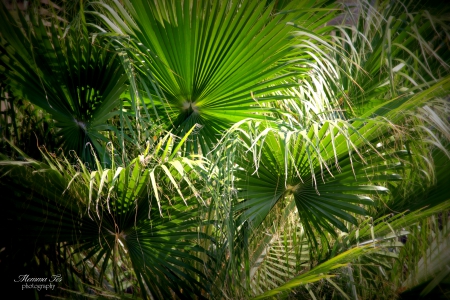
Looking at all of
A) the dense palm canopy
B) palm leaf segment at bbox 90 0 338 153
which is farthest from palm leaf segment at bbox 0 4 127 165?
palm leaf segment at bbox 90 0 338 153

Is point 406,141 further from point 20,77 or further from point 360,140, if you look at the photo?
point 20,77

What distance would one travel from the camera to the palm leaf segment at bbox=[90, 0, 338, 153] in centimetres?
166

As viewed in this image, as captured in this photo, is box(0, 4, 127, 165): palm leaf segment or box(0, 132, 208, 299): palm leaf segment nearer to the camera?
box(0, 132, 208, 299): palm leaf segment

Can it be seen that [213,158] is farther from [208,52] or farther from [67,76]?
[67,76]

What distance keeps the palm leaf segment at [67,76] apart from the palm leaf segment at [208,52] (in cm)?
20

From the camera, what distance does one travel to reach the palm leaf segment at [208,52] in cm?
166

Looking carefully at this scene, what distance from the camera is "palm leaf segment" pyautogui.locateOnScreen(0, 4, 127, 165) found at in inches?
72.9

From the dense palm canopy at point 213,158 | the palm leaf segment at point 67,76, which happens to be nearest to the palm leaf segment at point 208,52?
the dense palm canopy at point 213,158

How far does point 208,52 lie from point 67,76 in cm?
64

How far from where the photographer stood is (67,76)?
75.0 inches

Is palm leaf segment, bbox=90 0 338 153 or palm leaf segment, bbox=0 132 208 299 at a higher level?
palm leaf segment, bbox=90 0 338 153

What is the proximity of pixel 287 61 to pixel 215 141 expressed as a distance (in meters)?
0.44

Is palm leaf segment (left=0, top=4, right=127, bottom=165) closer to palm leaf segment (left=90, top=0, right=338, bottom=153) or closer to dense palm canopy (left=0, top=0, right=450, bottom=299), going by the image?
dense palm canopy (left=0, top=0, right=450, bottom=299)

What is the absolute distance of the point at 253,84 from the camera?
1794mm
